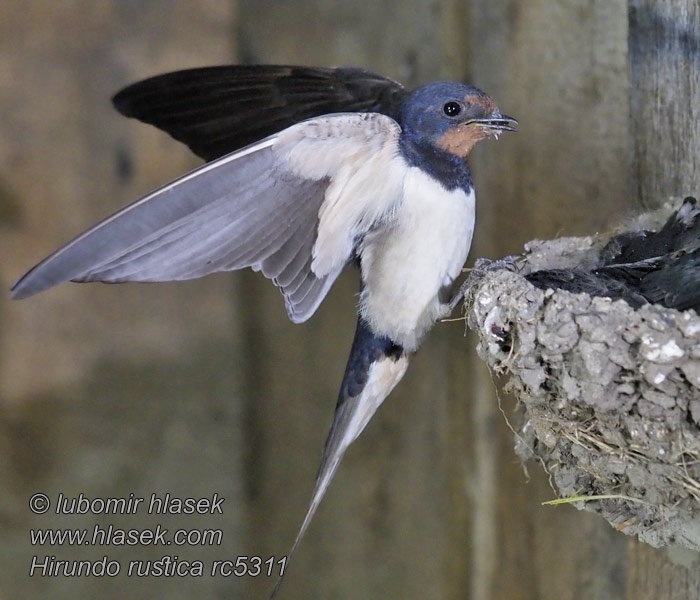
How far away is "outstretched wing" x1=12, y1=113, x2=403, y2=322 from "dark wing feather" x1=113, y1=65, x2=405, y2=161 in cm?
19

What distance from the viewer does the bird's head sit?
118cm

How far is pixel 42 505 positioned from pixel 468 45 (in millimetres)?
1240

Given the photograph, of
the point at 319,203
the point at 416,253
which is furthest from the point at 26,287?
the point at 416,253

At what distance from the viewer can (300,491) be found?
69.6 inches

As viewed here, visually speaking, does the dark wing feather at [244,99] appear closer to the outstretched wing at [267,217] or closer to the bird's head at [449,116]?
the bird's head at [449,116]

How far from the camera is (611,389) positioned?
887 mm

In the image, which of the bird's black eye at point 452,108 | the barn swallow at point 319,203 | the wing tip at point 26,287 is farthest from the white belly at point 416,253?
the wing tip at point 26,287

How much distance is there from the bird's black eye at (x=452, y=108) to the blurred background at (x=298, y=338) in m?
0.38

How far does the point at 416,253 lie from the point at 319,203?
17 cm

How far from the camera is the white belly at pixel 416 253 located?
116 cm

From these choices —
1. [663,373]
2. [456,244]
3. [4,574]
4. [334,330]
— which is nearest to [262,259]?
[456,244]

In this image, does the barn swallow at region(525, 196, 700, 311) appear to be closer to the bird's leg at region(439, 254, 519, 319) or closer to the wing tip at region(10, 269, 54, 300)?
the bird's leg at region(439, 254, 519, 319)

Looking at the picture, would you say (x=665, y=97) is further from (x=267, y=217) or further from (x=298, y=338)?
(x=298, y=338)

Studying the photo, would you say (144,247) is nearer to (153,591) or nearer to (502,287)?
(502,287)
